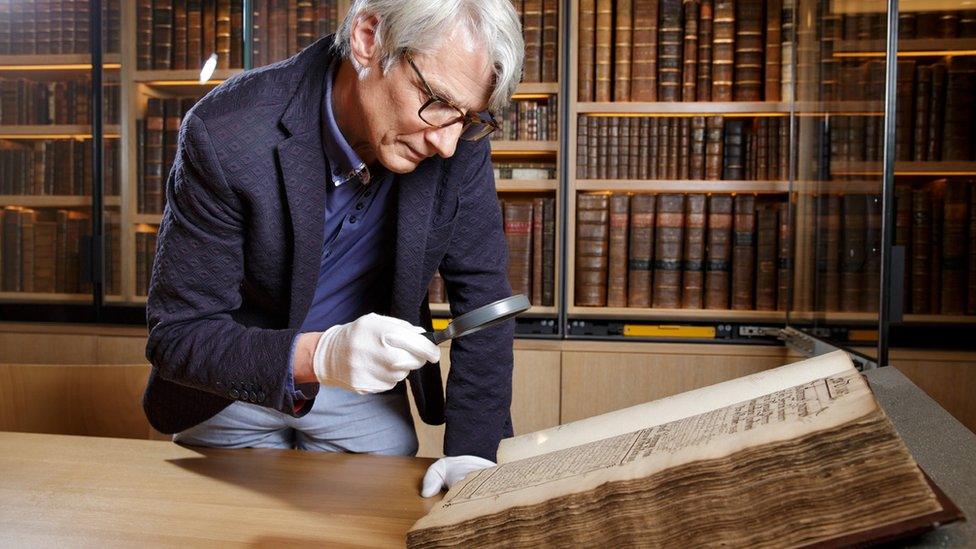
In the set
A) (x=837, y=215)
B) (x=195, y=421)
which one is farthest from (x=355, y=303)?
(x=837, y=215)

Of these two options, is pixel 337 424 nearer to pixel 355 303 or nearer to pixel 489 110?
pixel 355 303

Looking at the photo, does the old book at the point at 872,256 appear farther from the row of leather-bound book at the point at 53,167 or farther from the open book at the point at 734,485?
the row of leather-bound book at the point at 53,167

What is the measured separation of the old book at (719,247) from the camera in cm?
257

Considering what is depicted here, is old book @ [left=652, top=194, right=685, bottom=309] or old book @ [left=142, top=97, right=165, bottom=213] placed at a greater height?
old book @ [left=142, top=97, right=165, bottom=213]

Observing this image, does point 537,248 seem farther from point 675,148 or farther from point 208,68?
point 208,68

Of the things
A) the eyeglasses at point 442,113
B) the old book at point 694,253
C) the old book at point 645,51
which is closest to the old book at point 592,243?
the old book at point 694,253

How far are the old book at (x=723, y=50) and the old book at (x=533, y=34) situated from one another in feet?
1.88

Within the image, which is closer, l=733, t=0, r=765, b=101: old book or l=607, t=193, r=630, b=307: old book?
l=733, t=0, r=765, b=101: old book

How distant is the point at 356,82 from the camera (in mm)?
1077

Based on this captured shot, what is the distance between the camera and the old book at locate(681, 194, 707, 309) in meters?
2.58

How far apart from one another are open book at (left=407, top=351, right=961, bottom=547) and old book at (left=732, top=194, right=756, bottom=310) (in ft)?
6.25

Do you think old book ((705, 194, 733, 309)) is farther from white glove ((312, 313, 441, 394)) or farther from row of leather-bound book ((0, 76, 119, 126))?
row of leather-bound book ((0, 76, 119, 126))

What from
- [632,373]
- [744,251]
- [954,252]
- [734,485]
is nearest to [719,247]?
[744,251]

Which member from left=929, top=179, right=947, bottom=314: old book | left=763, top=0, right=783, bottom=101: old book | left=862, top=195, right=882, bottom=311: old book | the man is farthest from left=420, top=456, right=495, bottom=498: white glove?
left=763, top=0, right=783, bottom=101: old book
